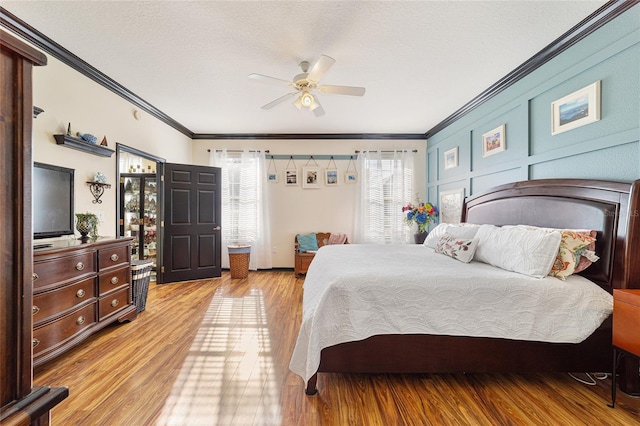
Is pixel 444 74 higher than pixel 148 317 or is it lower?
higher

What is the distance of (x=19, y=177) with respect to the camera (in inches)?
21.0

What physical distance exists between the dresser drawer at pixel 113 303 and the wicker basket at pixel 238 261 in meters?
2.03

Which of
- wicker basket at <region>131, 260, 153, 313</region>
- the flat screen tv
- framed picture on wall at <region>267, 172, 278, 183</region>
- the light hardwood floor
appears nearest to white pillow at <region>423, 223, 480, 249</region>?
the light hardwood floor

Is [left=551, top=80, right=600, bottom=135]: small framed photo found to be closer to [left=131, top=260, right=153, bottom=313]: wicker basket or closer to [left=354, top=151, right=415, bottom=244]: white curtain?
[left=354, top=151, right=415, bottom=244]: white curtain

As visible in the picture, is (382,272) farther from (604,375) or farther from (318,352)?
(604,375)

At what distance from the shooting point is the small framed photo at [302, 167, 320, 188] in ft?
18.2

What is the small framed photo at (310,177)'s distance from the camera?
5555mm

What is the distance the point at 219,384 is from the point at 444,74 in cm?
360

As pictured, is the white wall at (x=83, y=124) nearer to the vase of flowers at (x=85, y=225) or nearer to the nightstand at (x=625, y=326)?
the vase of flowers at (x=85, y=225)

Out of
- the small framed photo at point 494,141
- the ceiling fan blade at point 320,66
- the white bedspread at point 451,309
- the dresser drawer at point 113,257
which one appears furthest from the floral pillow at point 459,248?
the dresser drawer at point 113,257

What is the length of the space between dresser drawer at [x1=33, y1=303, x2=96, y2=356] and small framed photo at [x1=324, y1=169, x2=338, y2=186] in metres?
3.99

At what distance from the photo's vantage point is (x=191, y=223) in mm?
Answer: 4797

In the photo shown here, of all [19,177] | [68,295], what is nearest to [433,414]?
[19,177]

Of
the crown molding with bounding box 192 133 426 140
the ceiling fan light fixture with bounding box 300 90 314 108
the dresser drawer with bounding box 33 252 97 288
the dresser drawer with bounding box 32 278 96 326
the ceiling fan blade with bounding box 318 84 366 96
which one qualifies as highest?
the crown molding with bounding box 192 133 426 140
